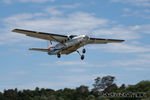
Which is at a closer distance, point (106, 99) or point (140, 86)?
point (106, 99)

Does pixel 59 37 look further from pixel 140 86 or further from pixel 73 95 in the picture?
pixel 73 95

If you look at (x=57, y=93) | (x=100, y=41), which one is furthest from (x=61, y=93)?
(x=100, y=41)

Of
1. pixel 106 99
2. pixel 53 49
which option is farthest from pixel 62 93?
pixel 53 49

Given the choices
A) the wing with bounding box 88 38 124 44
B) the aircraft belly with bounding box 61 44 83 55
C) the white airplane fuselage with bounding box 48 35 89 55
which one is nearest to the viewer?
the white airplane fuselage with bounding box 48 35 89 55

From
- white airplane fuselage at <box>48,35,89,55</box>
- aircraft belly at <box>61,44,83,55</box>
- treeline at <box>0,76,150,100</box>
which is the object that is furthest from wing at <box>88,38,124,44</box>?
treeline at <box>0,76,150,100</box>

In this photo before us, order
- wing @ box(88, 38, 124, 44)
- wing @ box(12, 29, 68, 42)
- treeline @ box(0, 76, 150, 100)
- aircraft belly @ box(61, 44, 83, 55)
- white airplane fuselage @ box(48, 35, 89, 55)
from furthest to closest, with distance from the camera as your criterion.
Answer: treeline @ box(0, 76, 150, 100)
wing @ box(88, 38, 124, 44)
wing @ box(12, 29, 68, 42)
aircraft belly @ box(61, 44, 83, 55)
white airplane fuselage @ box(48, 35, 89, 55)

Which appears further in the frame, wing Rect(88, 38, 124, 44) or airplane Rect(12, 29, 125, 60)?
wing Rect(88, 38, 124, 44)

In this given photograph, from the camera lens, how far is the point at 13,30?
4531cm

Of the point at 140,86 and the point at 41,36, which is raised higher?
the point at 41,36

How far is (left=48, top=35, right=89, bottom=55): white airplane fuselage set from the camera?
45062mm

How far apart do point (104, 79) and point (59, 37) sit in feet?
245

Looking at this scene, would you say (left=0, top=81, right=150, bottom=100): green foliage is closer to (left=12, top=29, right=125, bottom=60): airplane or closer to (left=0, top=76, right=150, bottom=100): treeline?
(left=0, top=76, right=150, bottom=100): treeline

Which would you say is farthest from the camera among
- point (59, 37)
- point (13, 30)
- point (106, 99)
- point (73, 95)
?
point (73, 95)

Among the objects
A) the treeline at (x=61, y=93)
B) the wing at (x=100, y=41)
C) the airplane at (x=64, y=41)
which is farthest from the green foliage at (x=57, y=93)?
the airplane at (x=64, y=41)
